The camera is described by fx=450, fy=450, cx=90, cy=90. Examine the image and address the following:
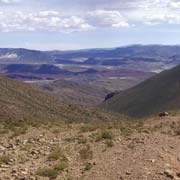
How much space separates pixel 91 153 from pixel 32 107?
3840cm

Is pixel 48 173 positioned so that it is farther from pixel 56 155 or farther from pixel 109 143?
pixel 109 143

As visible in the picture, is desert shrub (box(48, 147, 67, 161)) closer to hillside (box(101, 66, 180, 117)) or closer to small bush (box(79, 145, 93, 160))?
small bush (box(79, 145, 93, 160))

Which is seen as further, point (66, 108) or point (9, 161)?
point (66, 108)

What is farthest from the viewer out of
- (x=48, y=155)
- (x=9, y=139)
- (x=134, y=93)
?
(x=134, y=93)

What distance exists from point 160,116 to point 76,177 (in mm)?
11635

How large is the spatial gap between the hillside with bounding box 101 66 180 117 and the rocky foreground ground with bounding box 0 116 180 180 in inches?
3061

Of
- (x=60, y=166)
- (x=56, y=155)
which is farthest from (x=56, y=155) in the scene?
(x=60, y=166)

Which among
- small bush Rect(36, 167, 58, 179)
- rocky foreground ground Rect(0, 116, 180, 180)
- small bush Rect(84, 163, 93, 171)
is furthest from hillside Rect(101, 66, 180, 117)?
small bush Rect(36, 167, 58, 179)

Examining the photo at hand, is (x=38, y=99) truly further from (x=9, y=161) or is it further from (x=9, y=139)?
(x=9, y=161)

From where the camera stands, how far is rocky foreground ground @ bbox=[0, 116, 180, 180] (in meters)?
13.9

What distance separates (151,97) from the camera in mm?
120688

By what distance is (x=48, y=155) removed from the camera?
15.9m

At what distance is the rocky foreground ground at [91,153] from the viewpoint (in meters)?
13.9

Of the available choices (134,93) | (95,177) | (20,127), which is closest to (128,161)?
(95,177)
